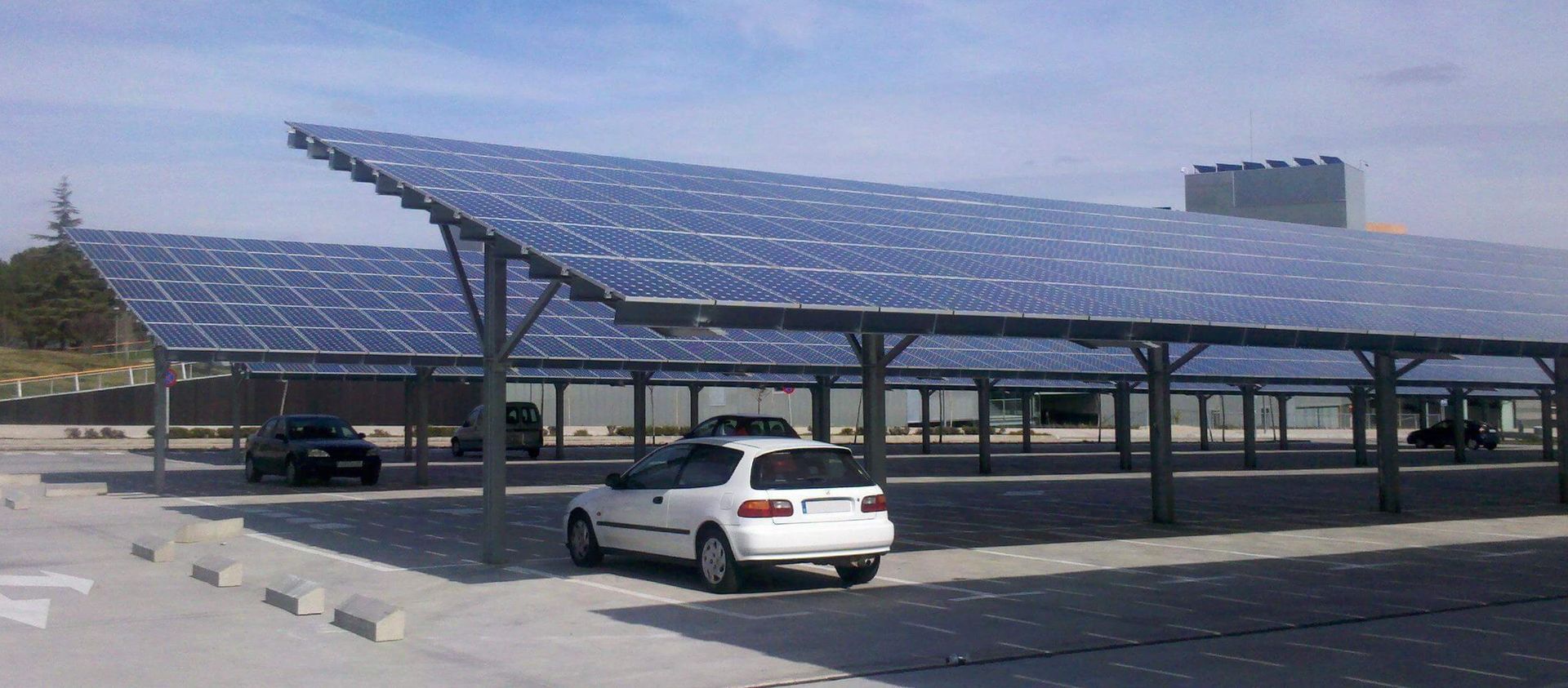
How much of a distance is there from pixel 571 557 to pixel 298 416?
16612 mm

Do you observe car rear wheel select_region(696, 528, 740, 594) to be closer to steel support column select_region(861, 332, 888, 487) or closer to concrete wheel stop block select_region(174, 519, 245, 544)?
steel support column select_region(861, 332, 888, 487)

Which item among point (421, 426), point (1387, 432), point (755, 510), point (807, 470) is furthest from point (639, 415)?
point (755, 510)

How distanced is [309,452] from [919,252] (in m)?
15.5

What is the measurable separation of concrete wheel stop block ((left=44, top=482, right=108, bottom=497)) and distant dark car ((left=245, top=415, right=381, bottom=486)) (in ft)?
12.0

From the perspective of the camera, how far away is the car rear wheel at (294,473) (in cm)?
2850

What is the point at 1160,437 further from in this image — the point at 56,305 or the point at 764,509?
the point at 56,305

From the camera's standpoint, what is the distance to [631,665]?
375 inches

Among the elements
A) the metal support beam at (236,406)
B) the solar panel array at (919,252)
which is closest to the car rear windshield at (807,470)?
the solar panel array at (919,252)

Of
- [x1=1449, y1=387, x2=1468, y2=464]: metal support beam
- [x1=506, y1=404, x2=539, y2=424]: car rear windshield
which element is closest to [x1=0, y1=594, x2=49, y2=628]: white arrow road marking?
[x1=506, y1=404, x2=539, y2=424]: car rear windshield

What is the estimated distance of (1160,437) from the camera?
21234mm

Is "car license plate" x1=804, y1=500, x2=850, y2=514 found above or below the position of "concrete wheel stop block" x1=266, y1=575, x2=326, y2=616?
above

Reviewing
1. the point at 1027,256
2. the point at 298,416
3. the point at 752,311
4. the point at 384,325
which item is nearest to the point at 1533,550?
the point at 1027,256

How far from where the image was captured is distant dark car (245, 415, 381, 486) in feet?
93.7

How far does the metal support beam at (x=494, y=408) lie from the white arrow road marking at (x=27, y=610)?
4.50 metres
